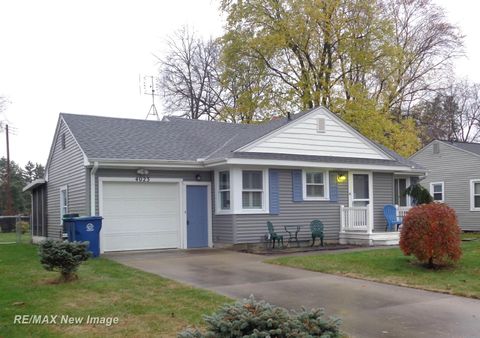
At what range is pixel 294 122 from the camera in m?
17.1

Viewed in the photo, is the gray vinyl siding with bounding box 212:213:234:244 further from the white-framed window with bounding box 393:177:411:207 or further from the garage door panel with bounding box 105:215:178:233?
the white-framed window with bounding box 393:177:411:207

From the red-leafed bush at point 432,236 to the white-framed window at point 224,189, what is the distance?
6.15 meters

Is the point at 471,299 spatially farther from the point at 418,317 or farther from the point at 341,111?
the point at 341,111

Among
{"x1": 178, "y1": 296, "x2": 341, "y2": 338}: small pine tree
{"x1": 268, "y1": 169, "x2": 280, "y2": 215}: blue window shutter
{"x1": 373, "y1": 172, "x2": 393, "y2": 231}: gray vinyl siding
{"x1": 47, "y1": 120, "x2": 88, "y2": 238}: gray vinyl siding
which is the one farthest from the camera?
{"x1": 373, "y1": 172, "x2": 393, "y2": 231}: gray vinyl siding

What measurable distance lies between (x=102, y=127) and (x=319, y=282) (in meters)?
10.4

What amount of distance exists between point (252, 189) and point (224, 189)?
894 mm

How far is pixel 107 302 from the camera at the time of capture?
305 inches

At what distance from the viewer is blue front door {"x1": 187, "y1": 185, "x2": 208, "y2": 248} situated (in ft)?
53.7

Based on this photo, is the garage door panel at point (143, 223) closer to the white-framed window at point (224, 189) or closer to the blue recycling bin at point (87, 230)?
the blue recycling bin at point (87, 230)

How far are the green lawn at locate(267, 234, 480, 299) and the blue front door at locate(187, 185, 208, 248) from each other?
4127 mm

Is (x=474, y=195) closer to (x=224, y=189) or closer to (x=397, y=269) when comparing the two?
(x=224, y=189)

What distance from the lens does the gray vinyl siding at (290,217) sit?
15.7 m

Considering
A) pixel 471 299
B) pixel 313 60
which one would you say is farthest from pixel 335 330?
pixel 313 60

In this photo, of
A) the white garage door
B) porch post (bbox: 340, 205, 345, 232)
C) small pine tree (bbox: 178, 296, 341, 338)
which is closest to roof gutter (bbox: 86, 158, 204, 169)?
the white garage door
